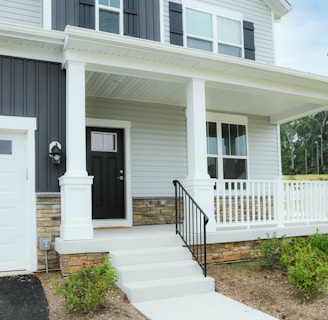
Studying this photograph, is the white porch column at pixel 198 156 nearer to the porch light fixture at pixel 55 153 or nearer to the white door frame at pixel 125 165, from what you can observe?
the white door frame at pixel 125 165

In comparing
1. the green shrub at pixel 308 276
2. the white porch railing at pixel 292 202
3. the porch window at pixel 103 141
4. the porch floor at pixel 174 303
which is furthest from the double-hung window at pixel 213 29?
the green shrub at pixel 308 276

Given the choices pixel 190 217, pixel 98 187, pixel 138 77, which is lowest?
pixel 190 217

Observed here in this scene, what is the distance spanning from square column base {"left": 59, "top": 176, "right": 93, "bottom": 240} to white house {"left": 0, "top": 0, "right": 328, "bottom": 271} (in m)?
0.02

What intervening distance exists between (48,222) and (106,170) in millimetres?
2287

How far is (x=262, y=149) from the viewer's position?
9922mm

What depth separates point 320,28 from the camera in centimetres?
2900

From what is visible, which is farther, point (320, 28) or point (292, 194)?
point (320, 28)

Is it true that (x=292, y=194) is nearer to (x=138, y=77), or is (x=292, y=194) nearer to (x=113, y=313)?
(x=138, y=77)

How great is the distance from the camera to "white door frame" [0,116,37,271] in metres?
5.87

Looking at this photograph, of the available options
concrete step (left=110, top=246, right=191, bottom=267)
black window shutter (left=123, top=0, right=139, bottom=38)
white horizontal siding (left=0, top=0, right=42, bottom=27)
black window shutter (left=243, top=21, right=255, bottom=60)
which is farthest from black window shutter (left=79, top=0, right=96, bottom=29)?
concrete step (left=110, top=246, right=191, bottom=267)

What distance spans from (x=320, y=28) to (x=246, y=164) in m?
23.7

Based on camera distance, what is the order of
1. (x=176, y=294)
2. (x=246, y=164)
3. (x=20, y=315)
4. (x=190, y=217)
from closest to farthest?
(x=20, y=315) < (x=176, y=294) < (x=190, y=217) < (x=246, y=164)

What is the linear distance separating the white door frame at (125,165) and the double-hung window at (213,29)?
2437mm


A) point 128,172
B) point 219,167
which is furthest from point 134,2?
point 219,167
